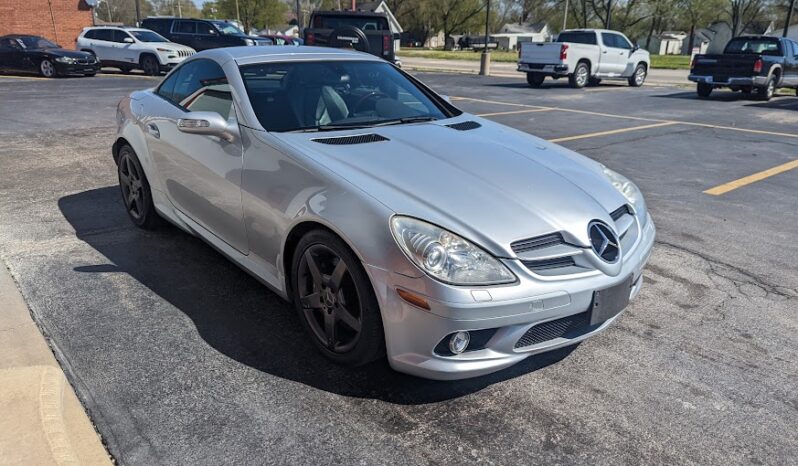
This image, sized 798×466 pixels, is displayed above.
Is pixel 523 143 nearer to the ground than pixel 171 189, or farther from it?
farther from it

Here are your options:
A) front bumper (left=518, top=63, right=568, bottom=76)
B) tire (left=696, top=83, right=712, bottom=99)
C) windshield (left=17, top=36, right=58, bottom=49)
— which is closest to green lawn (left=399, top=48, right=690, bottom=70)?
tire (left=696, top=83, right=712, bottom=99)

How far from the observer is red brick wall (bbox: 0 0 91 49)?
95.2 ft

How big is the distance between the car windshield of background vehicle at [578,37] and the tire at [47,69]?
1674cm

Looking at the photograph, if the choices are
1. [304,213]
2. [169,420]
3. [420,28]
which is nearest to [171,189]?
[304,213]

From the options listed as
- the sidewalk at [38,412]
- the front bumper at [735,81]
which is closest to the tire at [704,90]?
the front bumper at [735,81]

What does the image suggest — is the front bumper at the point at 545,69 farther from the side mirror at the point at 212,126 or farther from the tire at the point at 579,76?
the side mirror at the point at 212,126

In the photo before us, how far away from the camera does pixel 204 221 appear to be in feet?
12.7

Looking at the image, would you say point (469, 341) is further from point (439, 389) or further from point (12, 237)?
point (12, 237)

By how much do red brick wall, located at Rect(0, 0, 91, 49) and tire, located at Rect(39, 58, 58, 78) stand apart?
12.0 metres

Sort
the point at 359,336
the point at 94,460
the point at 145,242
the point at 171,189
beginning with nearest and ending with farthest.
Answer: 1. the point at 94,460
2. the point at 359,336
3. the point at 171,189
4. the point at 145,242

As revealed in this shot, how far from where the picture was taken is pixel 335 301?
287 centimetres

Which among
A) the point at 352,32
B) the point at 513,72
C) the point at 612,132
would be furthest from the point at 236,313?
the point at 513,72

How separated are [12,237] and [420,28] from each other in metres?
82.3

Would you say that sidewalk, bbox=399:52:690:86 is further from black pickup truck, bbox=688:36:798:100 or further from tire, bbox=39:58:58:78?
tire, bbox=39:58:58:78
